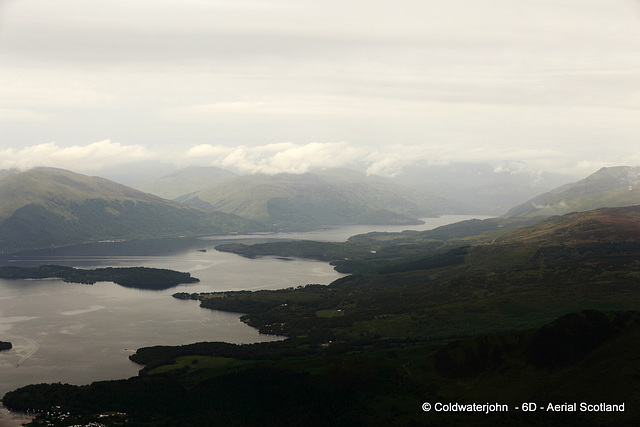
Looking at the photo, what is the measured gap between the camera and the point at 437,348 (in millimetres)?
160750

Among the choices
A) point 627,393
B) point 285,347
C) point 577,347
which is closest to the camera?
point 627,393

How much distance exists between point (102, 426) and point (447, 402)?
251ft

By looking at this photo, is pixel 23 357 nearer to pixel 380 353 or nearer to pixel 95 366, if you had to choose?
pixel 95 366

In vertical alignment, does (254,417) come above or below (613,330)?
below

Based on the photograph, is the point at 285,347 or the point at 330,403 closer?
the point at 330,403

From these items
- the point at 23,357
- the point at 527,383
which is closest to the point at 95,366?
the point at 23,357

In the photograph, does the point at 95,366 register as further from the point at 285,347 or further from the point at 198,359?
the point at 285,347

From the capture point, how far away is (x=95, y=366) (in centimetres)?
17438

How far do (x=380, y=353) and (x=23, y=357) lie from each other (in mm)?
113047

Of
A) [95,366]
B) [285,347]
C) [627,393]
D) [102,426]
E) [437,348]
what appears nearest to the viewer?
[627,393]

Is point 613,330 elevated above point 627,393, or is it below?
above

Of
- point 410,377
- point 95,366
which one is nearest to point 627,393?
point 410,377

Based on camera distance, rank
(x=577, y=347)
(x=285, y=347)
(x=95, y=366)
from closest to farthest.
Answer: (x=577, y=347), (x=95, y=366), (x=285, y=347)

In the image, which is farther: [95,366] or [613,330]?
[95,366]
